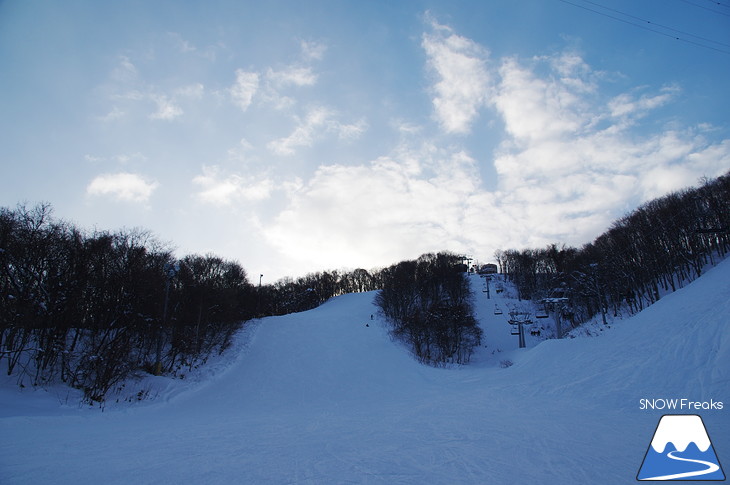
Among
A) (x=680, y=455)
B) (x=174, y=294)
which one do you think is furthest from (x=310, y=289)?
(x=680, y=455)

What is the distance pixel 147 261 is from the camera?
2294 centimetres

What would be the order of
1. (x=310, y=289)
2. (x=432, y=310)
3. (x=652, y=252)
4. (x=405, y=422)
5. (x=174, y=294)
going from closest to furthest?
(x=405, y=422) < (x=174, y=294) < (x=652, y=252) < (x=432, y=310) < (x=310, y=289)

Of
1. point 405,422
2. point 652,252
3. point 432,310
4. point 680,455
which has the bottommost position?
Answer: point 405,422

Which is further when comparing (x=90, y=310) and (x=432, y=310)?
(x=432, y=310)

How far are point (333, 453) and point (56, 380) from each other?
1675 cm

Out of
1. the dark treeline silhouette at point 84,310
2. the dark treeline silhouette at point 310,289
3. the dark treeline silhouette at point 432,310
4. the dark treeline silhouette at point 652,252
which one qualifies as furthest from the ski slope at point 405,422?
the dark treeline silhouette at point 310,289

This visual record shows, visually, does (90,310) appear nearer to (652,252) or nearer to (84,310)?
(84,310)

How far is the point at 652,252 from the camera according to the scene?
36.7 metres

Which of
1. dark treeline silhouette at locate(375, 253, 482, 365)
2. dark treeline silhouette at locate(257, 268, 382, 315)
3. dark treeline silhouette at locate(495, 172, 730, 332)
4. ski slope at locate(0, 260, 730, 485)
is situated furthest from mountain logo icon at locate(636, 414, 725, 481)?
dark treeline silhouette at locate(257, 268, 382, 315)

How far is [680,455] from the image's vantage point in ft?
17.4

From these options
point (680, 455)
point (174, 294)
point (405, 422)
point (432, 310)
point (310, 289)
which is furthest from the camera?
point (310, 289)

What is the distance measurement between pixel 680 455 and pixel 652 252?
42.4 meters

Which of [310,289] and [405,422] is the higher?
[310,289]

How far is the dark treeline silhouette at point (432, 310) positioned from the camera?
3625 centimetres
